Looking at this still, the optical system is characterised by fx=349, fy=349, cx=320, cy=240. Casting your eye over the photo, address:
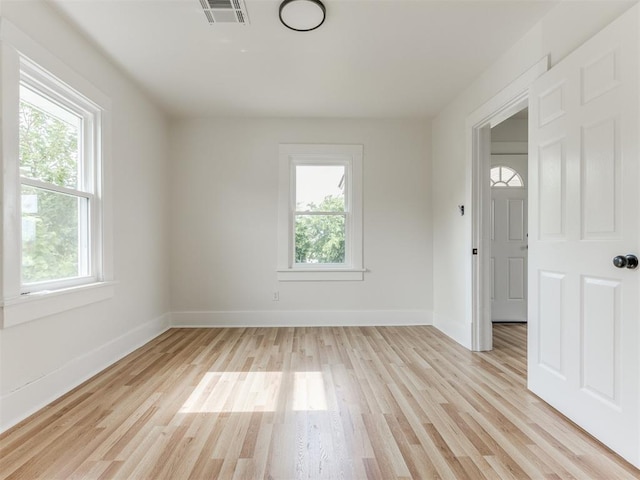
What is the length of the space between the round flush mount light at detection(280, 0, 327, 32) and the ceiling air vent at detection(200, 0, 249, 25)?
0.26m

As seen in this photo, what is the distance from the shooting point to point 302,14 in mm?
2277

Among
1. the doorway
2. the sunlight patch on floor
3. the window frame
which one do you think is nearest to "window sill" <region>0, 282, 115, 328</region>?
the sunlight patch on floor

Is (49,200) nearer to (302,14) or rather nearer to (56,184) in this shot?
(56,184)

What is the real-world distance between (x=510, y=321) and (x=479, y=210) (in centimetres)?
206

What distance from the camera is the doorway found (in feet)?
15.0

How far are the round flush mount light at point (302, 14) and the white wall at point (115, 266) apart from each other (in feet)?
4.99

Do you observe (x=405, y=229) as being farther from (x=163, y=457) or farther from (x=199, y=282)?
(x=163, y=457)

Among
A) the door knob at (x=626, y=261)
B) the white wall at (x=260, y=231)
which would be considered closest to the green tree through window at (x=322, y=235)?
the white wall at (x=260, y=231)

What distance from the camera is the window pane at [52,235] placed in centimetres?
218

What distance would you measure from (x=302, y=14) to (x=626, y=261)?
2302 mm

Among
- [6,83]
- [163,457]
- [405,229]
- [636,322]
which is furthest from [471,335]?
[6,83]

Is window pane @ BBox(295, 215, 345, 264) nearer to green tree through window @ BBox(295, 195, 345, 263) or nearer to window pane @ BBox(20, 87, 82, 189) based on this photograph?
green tree through window @ BBox(295, 195, 345, 263)

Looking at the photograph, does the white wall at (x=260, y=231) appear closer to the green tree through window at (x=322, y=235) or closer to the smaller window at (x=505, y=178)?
the green tree through window at (x=322, y=235)

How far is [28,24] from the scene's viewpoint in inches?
82.1
